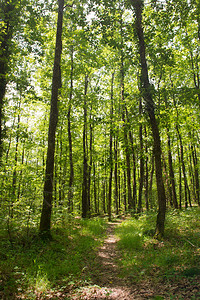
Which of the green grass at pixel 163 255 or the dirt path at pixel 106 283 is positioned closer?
the dirt path at pixel 106 283

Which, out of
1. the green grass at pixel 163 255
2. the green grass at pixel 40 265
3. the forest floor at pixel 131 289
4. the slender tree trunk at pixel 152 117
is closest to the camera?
Result: the forest floor at pixel 131 289

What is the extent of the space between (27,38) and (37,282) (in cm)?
1044

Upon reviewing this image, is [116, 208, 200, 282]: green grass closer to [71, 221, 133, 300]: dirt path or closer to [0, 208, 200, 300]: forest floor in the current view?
[0, 208, 200, 300]: forest floor

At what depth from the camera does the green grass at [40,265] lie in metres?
4.29

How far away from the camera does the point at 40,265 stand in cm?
525

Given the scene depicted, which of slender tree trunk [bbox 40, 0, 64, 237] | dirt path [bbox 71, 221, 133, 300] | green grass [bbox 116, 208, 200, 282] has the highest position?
slender tree trunk [bbox 40, 0, 64, 237]

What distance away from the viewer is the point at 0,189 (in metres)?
7.10

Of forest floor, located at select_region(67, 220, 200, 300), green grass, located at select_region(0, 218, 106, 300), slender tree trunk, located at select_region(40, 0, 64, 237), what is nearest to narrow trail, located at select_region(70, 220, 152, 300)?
forest floor, located at select_region(67, 220, 200, 300)

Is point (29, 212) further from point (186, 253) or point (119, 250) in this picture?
point (186, 253)

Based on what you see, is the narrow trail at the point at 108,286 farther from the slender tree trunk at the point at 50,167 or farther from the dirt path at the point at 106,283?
the slender tree trunk at the point at 50,167

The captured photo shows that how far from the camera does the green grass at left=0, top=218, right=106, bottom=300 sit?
4289 mm

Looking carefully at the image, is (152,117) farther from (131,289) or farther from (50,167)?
(131,289)

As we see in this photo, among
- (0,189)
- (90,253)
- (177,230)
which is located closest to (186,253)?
(177,230)

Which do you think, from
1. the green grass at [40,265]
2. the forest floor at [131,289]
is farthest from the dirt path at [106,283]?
the green grass at [40,265]
